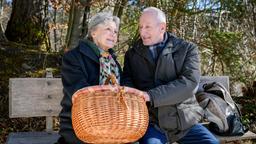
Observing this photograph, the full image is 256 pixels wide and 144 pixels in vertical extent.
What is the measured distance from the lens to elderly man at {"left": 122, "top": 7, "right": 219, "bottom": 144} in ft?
11.7

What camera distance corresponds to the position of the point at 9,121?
17.9ft

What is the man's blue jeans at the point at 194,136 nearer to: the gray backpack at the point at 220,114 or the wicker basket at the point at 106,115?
the gray backpack at the point at 220,114

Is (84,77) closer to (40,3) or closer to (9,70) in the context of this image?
(9,70)

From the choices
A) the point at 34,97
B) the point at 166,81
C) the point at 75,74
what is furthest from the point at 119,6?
the point at 75,74

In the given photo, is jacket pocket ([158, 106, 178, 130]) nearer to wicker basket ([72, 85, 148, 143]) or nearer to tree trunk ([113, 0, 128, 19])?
wicker basket ([72, 85, 148, 143])

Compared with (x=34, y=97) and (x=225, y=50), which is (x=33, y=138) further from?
(x=225, y=50)

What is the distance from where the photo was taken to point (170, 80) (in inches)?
147

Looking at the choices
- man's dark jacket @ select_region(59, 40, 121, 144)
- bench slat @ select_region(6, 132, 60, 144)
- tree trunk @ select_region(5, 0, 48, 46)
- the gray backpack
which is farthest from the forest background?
the gray backpack

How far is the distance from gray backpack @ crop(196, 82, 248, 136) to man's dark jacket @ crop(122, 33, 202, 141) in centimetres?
30

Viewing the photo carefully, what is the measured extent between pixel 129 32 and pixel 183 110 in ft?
12.8

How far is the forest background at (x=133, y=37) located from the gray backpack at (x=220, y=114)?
2.12 meters

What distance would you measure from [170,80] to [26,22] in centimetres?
323

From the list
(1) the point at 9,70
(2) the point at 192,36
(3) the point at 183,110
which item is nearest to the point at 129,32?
(2) the point at 192,36

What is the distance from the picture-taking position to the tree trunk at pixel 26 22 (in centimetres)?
632
